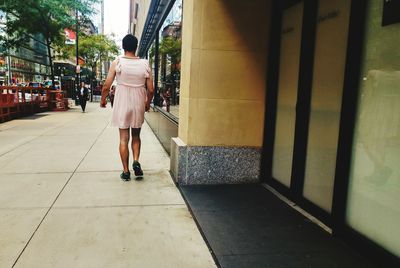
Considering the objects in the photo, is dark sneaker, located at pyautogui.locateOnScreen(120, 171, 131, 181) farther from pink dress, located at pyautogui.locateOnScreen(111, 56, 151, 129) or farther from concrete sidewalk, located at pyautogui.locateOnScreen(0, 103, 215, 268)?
pink dress, located at pyautogui.locateOnScreen(111, 56, 151, 129)

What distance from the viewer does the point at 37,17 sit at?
70.1 ft

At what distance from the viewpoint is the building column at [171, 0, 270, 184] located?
478 centimetres

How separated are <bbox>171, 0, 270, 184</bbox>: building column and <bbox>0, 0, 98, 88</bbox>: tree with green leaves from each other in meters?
18.7

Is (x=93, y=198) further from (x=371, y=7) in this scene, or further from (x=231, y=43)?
(x=371, y=7)

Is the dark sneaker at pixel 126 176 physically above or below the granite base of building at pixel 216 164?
below

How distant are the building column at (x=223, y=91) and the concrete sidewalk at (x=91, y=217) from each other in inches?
24.5

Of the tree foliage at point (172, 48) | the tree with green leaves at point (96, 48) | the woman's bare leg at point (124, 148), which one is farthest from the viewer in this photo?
the tree with green leaves at point (96, 48)

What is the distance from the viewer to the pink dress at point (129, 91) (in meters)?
5.10

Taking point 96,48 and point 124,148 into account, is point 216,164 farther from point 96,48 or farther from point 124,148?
point 96,48

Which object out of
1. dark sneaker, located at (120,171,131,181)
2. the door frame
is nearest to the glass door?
the door frame

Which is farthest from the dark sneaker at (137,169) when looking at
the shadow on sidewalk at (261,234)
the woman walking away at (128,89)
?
the shadow on sidewalk at (261,234)

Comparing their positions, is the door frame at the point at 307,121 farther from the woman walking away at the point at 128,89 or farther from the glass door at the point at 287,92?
the woman walking away at the point at 128,89

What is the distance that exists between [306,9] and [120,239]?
3082mm

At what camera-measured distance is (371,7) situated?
119 inches
